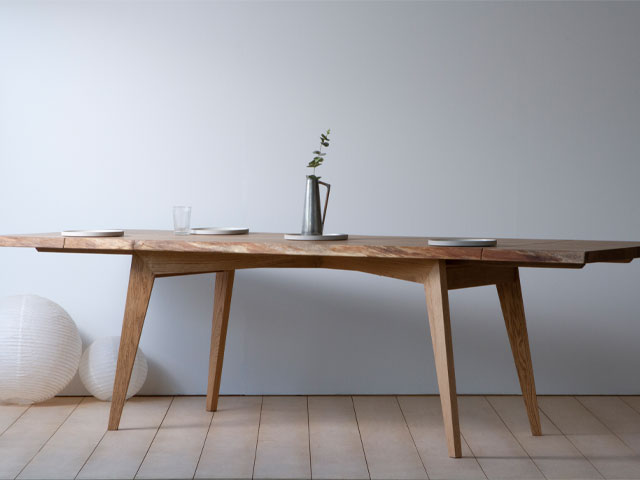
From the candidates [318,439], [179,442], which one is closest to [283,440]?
[318,439]

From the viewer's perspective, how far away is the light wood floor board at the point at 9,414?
2669mm

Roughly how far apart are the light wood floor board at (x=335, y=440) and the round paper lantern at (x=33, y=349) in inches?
39.0

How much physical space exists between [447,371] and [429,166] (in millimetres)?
1204

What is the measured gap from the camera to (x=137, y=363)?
9.80 ft

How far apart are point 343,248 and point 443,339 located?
0.42 metres

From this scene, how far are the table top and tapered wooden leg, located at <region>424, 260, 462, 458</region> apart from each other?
12 centimetres

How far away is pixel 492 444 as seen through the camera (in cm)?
248

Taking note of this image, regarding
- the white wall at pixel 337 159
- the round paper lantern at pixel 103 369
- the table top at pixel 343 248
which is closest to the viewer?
the table top at pixel 343 248

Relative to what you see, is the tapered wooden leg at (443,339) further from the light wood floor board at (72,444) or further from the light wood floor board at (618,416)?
the light wood floor board at (72,444)

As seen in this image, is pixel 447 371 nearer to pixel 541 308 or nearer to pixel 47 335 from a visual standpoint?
pixel 541 308

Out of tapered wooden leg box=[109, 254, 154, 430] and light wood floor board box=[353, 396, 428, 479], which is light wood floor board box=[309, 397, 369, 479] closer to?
light wood floor board box=[353, 396, 428, 479]

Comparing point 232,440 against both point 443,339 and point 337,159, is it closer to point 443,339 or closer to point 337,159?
point 443,339

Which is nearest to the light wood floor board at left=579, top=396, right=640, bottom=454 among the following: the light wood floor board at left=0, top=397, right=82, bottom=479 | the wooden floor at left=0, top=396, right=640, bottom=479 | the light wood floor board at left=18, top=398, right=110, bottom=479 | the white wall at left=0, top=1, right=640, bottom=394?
the wooden floor at left=0, top=396, right=640, bottom=479

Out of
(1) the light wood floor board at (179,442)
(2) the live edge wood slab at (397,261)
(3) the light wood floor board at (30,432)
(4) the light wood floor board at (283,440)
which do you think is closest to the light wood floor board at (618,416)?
(2) the live edge wood slab at (397,261)
